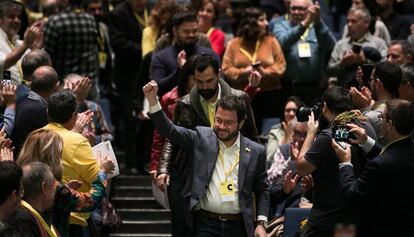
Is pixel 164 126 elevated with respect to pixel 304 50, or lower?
elevated

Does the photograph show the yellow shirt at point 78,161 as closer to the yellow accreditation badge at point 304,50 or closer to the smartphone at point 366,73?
the smartphone at point 366,73

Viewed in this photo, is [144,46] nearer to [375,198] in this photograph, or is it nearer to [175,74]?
[175,74]

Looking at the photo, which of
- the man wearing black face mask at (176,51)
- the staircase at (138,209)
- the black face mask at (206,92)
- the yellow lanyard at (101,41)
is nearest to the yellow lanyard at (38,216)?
the black face mask at (206,92)

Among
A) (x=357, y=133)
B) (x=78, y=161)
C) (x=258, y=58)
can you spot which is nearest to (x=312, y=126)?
(x=357, y=133)

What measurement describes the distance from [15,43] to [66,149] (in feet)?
10.6

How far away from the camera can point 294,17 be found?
1197 cm

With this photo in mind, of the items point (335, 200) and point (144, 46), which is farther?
point (144, 46)

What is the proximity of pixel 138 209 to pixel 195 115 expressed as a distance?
9.02ft

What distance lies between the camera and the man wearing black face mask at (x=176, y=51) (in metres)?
10.2

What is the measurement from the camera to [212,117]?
8.98 m

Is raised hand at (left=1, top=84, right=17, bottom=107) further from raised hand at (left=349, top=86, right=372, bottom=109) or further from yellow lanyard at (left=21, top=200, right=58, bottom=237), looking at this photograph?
raised hand at (left=349, top=86, right=372, bottom=109)

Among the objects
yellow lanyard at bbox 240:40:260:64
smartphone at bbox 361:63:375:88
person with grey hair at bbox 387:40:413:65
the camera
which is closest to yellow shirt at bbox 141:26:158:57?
yellow lanyard at bbox 240:40:260:64

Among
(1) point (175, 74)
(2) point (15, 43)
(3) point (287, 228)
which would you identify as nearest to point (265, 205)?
(3) point (287, 228)

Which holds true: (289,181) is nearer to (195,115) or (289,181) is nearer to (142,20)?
(195,115)
